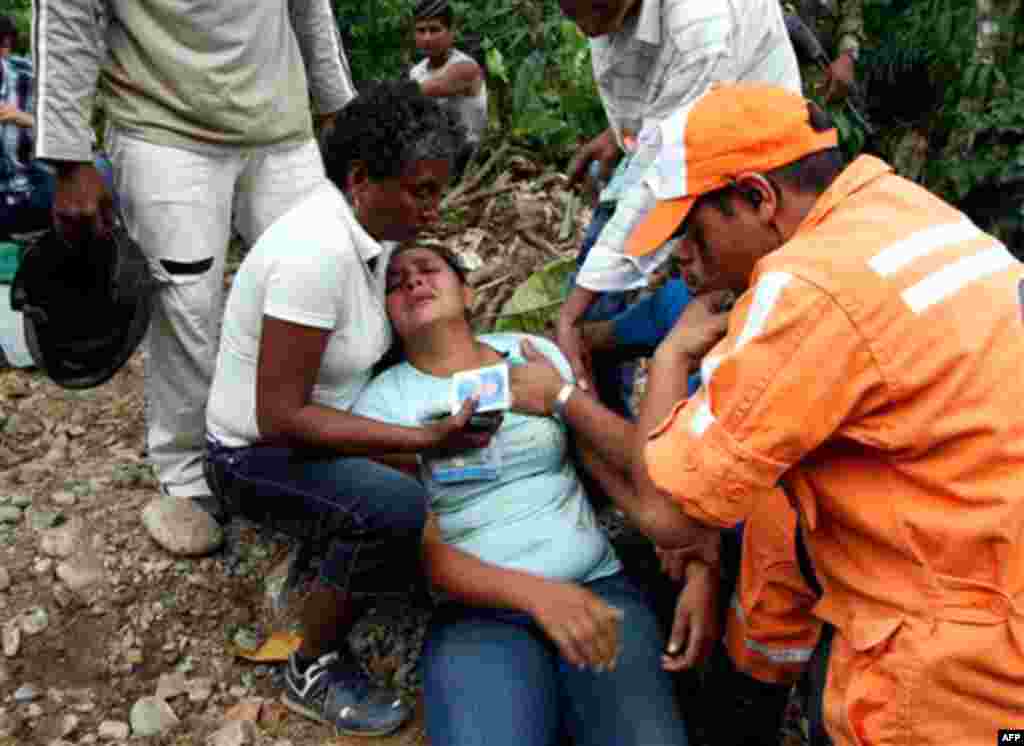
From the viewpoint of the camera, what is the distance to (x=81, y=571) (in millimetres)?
3098

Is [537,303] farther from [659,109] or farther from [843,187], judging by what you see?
[843,187]

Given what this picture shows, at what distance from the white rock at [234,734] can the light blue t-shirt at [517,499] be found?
2.41 feet

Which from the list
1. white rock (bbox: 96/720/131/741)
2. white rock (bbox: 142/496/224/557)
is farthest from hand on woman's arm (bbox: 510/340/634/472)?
white rock (bbox: 96/720/131/741)

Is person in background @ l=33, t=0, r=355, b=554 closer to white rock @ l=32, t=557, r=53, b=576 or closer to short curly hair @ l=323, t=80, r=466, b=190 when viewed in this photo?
white rock @ l=32, t=557, r=53, b=576

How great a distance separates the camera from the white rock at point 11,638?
2.83m

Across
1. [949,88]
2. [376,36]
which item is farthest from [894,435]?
[376,36]

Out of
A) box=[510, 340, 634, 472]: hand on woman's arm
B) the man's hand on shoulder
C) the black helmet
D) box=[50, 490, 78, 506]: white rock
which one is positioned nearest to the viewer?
box=[510, 340, 634, 472]: hand on woman's arm

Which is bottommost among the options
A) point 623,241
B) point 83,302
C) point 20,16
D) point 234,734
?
point 234,734

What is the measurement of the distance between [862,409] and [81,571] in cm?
245

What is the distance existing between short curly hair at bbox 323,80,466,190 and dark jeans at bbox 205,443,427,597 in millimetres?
723

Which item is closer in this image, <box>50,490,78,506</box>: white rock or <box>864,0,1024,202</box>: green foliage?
<box>50,490,78,506</box>: white rock

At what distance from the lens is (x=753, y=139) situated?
1.75m

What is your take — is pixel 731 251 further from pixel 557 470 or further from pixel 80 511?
pixel 80 511

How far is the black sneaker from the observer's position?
261cm
